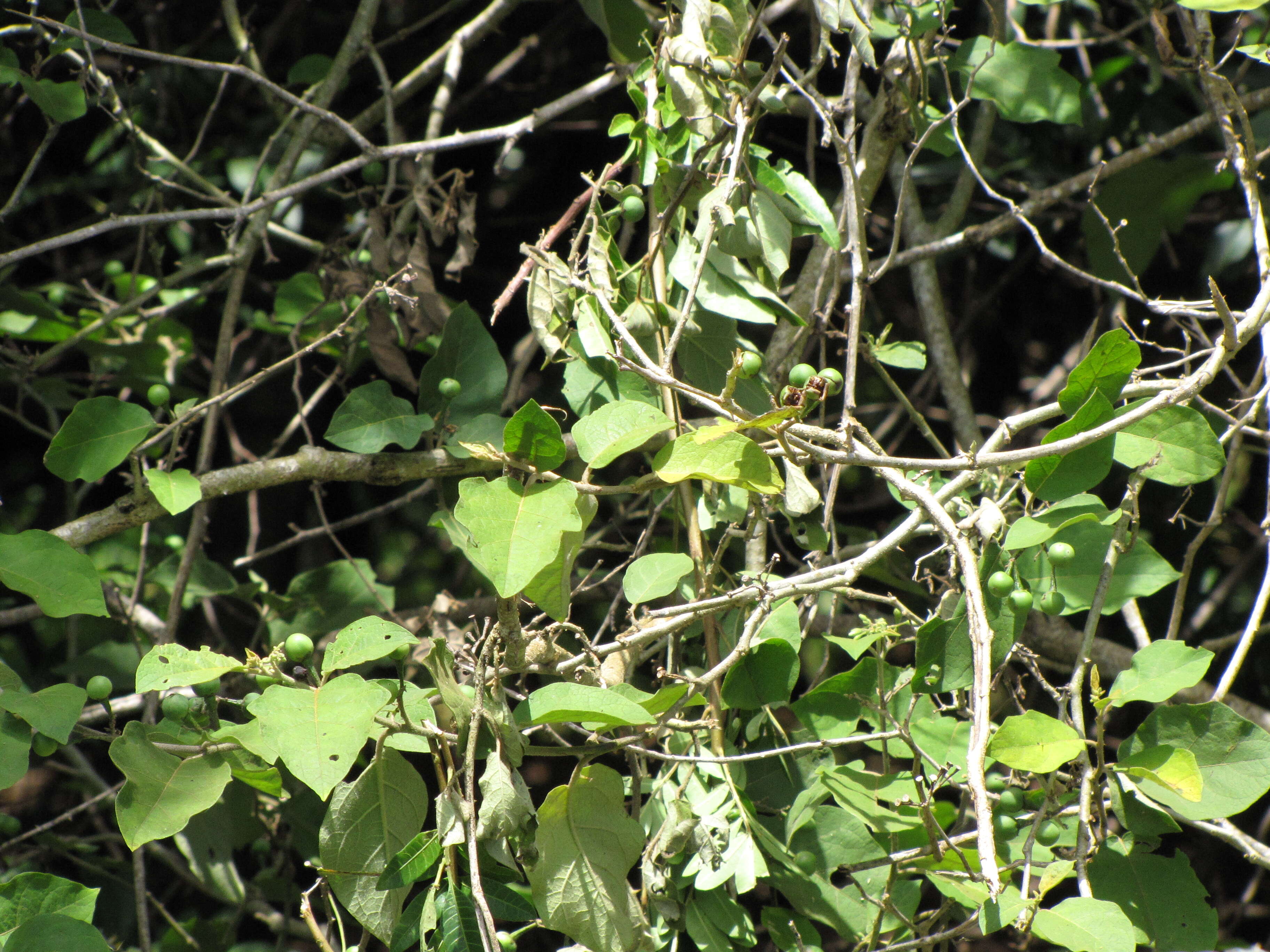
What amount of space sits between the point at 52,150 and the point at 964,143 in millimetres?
1782

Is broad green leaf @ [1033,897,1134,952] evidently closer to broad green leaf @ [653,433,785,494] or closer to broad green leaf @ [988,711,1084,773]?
broad green leaf @ [988,711,1084,773]

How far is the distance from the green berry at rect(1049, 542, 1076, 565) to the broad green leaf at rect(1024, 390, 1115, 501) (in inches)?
3.0

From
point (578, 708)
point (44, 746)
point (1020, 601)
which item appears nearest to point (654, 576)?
point (578, 708)

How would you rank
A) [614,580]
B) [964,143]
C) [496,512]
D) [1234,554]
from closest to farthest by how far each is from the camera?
1. [496,512]
2. [614,580]
3. [964,143]
4. [1234,554]

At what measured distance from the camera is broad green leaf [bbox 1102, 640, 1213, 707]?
0.87 meters

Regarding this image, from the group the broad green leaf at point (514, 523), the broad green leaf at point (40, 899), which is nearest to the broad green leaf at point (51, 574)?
the broad green leaf at point (40, 899)

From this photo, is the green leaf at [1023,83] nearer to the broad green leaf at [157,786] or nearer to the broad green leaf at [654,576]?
the broad green leaf at [654,576]

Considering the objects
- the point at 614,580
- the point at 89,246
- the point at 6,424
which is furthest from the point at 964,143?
the point at 6,424

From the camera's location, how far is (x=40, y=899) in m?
0.85

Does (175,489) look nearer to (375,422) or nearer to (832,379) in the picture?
(375,422)

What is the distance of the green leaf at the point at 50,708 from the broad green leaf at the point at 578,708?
Result: 369mm

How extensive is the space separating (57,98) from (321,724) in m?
0.96

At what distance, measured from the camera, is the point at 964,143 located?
1.57 metres

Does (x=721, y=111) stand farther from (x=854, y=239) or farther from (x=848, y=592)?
(x=848, y=592)
